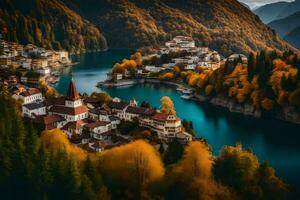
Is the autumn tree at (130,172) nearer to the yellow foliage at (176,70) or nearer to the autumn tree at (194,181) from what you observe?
the autumn tree at (194,181)

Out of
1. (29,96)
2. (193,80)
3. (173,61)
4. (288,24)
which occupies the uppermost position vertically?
(288,24)

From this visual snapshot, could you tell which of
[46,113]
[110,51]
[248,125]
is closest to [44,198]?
[46,113]

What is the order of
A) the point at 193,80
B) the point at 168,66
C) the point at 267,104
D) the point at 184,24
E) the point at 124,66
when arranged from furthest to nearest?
the point at 184,24 < the point at 168,66 < the point at 124,66 < the point at 193,80 < the point at 267,104

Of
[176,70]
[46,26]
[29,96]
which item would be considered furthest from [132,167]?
[46,26]

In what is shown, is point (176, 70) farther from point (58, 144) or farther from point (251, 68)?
point (58, 144)

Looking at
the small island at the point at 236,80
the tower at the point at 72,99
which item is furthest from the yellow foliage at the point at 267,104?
the tower at the point at 72,99

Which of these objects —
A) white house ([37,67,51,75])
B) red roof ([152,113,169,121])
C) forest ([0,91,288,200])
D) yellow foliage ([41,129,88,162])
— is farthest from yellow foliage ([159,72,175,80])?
forest ([0,91,288,200])
